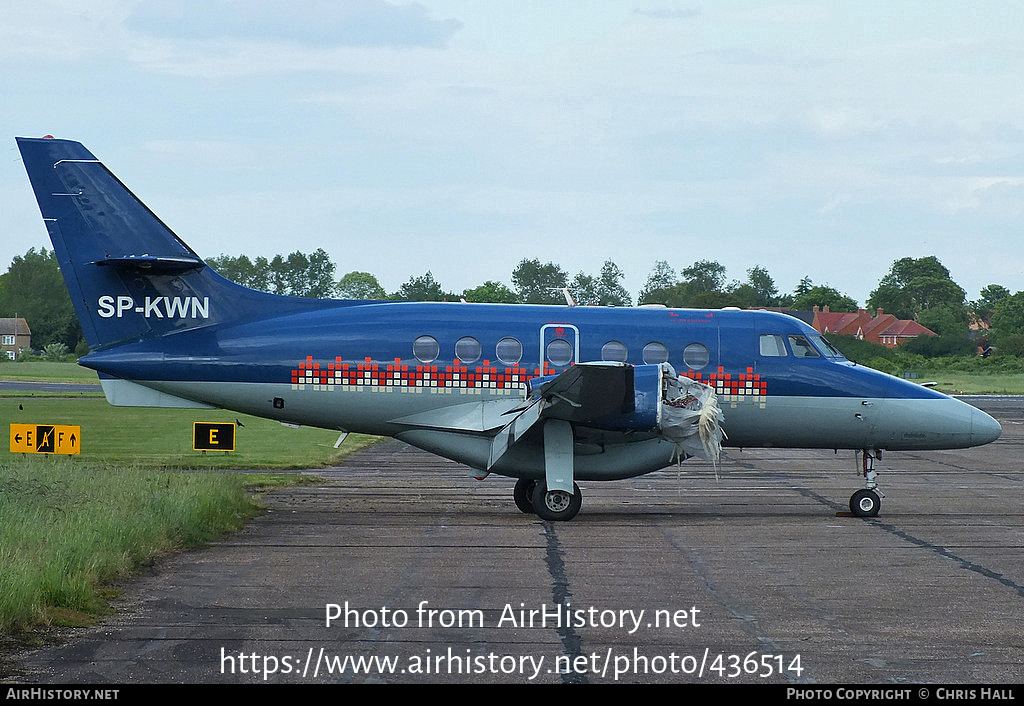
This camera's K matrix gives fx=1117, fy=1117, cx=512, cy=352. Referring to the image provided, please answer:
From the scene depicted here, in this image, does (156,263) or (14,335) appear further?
(14,335)

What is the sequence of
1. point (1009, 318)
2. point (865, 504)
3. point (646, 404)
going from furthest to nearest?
point (1009, 318)
point (865, 504)
point (646, 404)

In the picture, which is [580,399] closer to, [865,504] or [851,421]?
[851,421]

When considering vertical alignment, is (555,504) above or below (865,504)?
above

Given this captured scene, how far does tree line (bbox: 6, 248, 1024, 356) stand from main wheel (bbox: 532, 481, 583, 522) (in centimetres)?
4918

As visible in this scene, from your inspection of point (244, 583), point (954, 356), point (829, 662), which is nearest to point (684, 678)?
point (829, 662)

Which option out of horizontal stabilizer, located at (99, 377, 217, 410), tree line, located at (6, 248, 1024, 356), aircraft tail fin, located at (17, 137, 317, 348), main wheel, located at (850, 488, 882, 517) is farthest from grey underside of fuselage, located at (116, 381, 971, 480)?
tree line, located at (6, 248, 1024, 356)

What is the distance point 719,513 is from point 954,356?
281 feet

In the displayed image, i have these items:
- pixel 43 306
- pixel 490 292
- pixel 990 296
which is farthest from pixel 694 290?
pixel 990 296

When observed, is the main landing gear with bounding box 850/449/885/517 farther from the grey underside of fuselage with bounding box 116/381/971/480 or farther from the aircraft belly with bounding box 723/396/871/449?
the grey underside of fuselage with bounding box 116/381/971/480

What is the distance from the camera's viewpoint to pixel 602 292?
128500mm

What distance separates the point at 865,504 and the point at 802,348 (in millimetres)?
2915

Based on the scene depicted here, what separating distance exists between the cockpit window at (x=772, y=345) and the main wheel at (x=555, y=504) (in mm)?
4425

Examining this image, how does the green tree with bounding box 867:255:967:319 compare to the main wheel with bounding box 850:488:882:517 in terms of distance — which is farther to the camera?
the green tree with bounding box 867:255:967:319

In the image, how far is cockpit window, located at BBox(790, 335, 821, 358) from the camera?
19.8 metres
